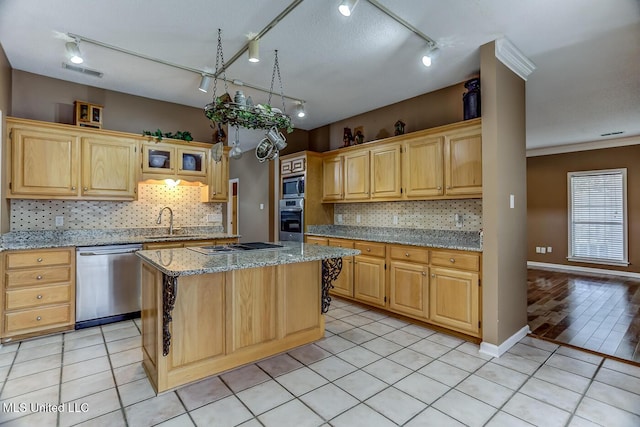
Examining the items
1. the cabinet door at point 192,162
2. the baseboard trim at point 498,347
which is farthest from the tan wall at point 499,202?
the cabinet door at point 192,162

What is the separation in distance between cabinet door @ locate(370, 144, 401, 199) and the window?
4.84 meters

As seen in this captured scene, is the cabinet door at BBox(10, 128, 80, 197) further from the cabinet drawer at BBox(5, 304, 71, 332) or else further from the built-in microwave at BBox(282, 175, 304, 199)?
the built-in microwave at BBox(282, 175, 304, 199)

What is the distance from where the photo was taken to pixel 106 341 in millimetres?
2984

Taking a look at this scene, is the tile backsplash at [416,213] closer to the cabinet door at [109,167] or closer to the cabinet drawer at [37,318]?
the cabinet door at [109,167]

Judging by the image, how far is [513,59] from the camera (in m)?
2.96

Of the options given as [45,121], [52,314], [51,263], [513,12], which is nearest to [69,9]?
[45,121]

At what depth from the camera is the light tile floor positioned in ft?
6.21

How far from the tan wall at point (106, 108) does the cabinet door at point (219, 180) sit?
51 cm

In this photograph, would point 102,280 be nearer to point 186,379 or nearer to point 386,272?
point 186,379

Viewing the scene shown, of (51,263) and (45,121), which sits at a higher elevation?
(45,121)

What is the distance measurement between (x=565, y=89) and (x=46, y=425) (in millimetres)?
5458

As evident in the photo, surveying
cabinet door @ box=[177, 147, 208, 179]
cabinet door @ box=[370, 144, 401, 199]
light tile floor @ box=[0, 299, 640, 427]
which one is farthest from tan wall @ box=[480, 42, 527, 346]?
cabinet door @ box=[177, 147, 208, 179]

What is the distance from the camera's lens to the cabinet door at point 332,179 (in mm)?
4699

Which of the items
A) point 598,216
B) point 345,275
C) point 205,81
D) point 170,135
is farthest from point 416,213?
point 598,216
